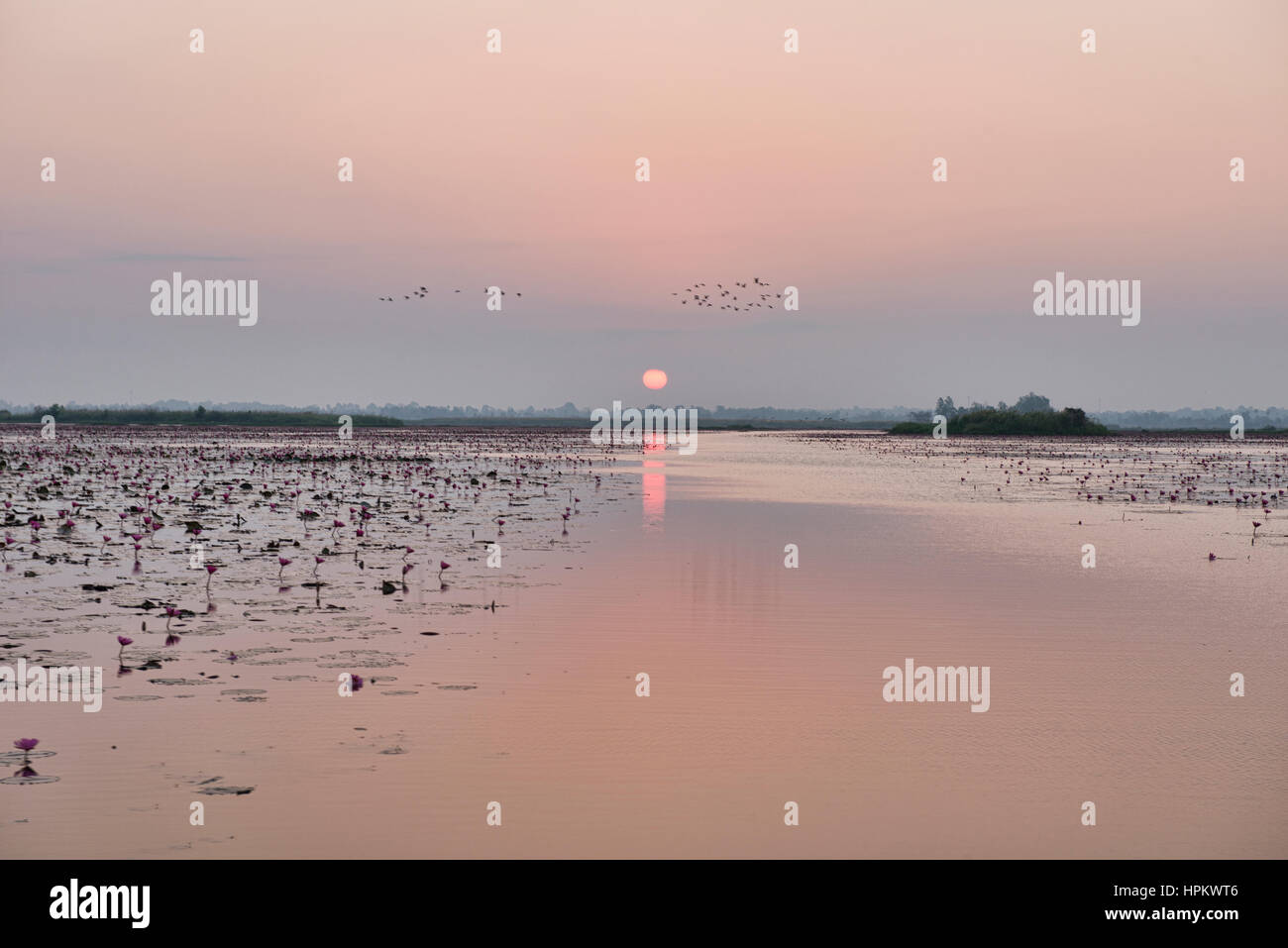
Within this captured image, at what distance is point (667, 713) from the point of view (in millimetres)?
9734

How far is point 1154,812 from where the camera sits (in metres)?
7.60

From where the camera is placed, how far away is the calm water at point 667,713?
283 inches

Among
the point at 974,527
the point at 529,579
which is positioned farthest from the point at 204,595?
the point at 974,527

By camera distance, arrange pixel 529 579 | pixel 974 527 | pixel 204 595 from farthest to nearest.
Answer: pixel 974 527
pixel 529 579
pixel 204 595

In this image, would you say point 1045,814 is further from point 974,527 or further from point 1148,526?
point 1148,526

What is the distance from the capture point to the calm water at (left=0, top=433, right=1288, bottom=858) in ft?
23.6
